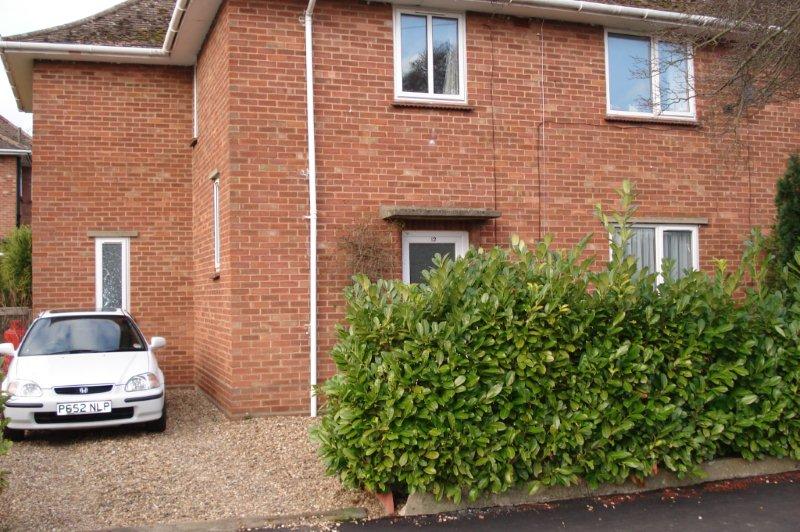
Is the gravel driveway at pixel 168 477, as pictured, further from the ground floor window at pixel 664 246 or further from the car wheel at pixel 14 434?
the ground floor window at pixel 664 246

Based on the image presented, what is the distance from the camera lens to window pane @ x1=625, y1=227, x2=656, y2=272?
11266 millimetres

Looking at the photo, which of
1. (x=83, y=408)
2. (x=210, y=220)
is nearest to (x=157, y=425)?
(x=83, y=408)

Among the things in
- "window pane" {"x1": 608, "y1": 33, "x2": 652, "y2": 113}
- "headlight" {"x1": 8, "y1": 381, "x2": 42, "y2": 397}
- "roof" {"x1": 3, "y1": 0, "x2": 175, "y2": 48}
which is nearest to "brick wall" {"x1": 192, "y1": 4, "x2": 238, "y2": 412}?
"roof" {"x1": 3, "y1": 0, "x2": 175, "y2": 48}

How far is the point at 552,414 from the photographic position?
247 inches

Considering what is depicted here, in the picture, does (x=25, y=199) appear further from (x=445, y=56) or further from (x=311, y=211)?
(x=445, y=56)

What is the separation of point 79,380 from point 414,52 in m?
5.70

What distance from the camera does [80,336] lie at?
9469 mm

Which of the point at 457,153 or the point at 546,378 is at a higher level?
the point at 457,153

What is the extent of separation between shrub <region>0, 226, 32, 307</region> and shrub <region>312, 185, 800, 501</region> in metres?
11.1

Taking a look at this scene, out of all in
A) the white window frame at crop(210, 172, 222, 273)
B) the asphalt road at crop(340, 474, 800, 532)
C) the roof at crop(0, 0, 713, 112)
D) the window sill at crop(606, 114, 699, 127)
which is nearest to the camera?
the asphalt road at crop(340, 474, 800, 532)

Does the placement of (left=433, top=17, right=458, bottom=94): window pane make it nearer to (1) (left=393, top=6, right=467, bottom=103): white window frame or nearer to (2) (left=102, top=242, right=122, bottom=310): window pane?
(1) (left=393, top=6, right=467, bottom=103): white window frame

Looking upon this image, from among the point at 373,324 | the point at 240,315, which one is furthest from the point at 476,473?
the point at 240,315

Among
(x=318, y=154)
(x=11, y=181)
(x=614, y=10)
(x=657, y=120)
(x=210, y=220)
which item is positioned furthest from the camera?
(x=11, y=181)

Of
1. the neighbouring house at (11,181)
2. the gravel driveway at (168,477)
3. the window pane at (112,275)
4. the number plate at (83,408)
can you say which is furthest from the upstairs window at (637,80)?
the neighbouring house at (11,181)
